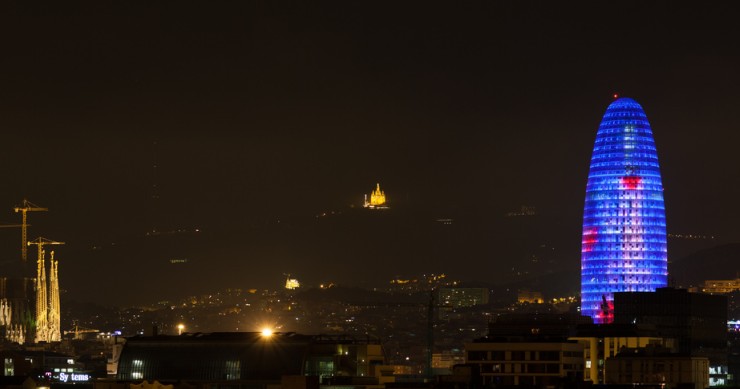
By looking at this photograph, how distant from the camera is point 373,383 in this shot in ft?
648

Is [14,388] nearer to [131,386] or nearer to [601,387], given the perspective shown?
[131,386]

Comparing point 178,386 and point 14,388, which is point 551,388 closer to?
point 178,386

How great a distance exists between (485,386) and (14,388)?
3605 cm

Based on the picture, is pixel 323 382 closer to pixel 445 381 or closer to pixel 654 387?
pixel 445 381

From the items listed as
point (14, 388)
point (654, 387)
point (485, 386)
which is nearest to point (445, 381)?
point (485, 386)

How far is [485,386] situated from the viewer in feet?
633

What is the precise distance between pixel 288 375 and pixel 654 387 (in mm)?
27569

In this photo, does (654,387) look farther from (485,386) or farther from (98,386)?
(98,386)

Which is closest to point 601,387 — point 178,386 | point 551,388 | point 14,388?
point 551,388

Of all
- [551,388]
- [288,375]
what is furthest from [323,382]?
[551,388]

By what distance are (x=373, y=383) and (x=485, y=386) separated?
31.2 feet

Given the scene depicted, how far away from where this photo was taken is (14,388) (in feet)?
654

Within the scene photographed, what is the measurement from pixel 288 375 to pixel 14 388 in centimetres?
2086

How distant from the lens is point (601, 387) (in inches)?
7500
